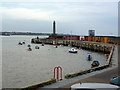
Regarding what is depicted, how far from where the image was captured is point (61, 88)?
8094mm

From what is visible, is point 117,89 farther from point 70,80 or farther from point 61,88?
point 70,80

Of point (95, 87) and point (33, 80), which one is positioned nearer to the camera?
point (95, 87)

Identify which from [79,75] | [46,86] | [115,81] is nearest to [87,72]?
[79,75]

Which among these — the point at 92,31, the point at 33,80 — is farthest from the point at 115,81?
the point at 92,31

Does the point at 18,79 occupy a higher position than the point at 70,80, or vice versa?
the point at 70,80

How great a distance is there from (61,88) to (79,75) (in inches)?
122

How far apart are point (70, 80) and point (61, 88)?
160cm

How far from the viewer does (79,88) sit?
19.6ft

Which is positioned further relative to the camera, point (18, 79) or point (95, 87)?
point (18, 79)

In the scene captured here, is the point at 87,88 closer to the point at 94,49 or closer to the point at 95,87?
the point at 95,87

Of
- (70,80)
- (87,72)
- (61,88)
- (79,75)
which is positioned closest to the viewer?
(61,88)

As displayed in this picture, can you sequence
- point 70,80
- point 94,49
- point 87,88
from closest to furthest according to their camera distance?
point 87,88 → point 70,80 → point 94,49

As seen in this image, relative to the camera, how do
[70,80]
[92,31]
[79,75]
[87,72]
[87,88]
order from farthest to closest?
[92,31] < [87,72] < [79,75] < [70,80] < [87,88]

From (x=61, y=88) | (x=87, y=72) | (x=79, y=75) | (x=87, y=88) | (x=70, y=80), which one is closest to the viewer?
(x=87, y=88)
